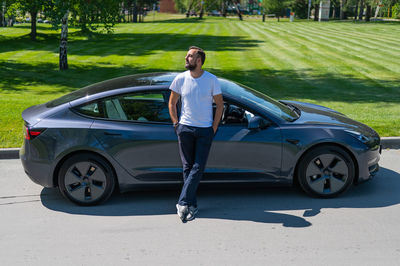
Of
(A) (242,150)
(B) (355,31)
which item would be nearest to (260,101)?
(A) (242,150)

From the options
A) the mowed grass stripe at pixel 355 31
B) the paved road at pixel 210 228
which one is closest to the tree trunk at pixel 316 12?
the mowed grass stripe at pixel 355 31

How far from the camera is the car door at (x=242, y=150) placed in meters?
5.67

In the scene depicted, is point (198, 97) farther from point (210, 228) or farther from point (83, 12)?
point (83, 12)

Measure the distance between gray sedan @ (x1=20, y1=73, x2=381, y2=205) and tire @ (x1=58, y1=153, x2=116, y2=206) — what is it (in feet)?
0.04

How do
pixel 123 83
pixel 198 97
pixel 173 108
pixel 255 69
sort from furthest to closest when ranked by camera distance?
pixel 255 69
pixel 123 83
pixel 173 108
pixel 198 97

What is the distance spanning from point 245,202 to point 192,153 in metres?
1.03

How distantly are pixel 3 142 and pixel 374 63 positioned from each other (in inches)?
728

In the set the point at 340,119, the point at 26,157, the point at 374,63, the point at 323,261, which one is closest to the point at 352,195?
the point at 340,119

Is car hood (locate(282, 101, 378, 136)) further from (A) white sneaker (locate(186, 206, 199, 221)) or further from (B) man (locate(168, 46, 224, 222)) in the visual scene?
(A) white sneaker (locate(186, 206, 199, 221))

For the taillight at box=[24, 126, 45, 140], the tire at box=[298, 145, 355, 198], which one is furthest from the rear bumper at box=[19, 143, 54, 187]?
the tire at box=[298, 145, 355, 198]

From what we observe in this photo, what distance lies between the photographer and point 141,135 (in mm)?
5656

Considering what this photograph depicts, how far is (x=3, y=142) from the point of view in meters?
8.17

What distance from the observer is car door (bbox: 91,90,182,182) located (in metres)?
5.64

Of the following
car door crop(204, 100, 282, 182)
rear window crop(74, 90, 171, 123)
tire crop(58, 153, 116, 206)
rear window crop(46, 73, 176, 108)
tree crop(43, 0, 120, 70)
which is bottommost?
tire crop(58, 153, 116, 206)
